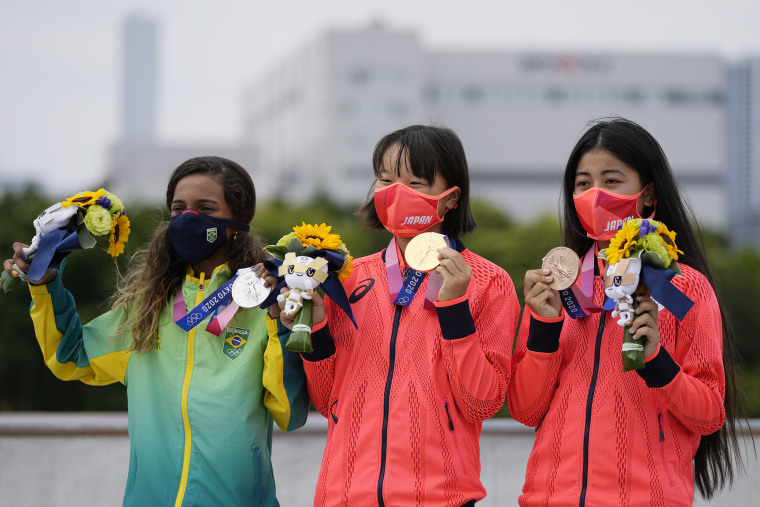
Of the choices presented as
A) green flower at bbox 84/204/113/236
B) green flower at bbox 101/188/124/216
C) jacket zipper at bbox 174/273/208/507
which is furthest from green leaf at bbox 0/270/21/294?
jacket zipper at bbox 174/273/208/507

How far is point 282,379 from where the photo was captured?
4.04 m

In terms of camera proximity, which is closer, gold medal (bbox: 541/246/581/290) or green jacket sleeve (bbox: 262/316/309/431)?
gold medal (bbox: 541/246/581/290)

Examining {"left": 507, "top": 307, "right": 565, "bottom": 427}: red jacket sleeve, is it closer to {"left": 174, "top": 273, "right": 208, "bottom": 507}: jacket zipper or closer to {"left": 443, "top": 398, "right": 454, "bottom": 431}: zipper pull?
{"left": 443, "top": 398, "right": 454, "bottom": 431}: zipper pull

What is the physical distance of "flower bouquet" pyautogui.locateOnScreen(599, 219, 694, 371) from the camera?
3.38 metres

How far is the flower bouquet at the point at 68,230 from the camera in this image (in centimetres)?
416

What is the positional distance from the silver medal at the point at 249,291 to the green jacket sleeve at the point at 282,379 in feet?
0.79

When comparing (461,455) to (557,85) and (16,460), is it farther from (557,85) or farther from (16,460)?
(557,85)

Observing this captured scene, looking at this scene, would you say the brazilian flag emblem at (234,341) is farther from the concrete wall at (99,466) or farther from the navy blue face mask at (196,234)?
the concrete wall at (99,466)

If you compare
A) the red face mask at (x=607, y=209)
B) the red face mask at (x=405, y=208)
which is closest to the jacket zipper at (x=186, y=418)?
the red face mask at (x=405, y=208)

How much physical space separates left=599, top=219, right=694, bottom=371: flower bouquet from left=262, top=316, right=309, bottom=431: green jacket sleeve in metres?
1.45

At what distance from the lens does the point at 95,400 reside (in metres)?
18.5

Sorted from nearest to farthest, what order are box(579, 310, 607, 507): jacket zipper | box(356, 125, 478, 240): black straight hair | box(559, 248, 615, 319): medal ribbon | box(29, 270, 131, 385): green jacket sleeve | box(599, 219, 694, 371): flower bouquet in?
box(599, 219, 694, 371): flower bouquet → box(579, 310, 607, 507): jacket zipper → box(559, 248, 615, 319): medal ribbon → box(356, 125, 478, 240): black straight hair → box(29, 270, 131, 385): green jacket sleeve

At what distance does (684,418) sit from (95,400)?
54.9ft

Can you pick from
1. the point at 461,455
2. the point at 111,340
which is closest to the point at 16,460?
the point at 111,340
